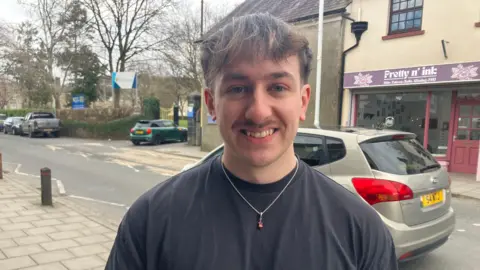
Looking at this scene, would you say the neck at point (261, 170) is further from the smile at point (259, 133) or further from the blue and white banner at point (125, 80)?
the blue and white banner at point (125, 80)

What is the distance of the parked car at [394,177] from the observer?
3783 mm

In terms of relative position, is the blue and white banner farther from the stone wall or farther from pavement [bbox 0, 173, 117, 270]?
pavement [bbox 0, 173, 117, 270]

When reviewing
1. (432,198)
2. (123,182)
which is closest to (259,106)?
(432,198)

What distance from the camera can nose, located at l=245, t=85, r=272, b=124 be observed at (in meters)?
1.38

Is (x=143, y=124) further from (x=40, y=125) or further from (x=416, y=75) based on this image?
(x=416, y=75)

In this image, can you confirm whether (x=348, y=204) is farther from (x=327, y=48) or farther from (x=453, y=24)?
(x=327, y=48)

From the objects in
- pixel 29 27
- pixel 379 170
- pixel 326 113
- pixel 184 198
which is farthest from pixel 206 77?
pixel 29 27

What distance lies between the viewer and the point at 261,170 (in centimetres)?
142

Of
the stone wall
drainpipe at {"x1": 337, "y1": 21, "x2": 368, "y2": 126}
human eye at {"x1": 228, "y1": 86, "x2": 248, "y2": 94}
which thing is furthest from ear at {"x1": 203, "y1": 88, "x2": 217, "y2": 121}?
the stone wall

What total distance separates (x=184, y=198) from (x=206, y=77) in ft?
1.61

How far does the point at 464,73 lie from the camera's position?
10602mm

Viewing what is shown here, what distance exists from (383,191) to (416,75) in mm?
9085

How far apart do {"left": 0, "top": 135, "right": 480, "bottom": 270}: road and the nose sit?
376 cm

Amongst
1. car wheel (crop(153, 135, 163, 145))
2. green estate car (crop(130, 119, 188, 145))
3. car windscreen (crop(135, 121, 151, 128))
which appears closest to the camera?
green estate car (crop(130, 119, 188, 145))
